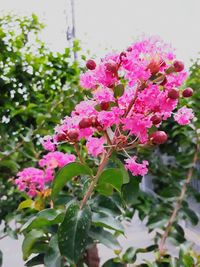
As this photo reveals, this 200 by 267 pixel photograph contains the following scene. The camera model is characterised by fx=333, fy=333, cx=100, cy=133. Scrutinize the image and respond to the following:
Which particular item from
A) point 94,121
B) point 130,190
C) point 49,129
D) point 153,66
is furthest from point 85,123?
point 49,129

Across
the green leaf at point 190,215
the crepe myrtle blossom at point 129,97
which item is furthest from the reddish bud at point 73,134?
the green leaf at point 190,215

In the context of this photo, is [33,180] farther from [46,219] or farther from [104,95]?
[104,95]

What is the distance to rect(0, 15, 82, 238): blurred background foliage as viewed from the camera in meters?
1.42

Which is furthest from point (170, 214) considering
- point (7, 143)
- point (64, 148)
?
point (7, 143)

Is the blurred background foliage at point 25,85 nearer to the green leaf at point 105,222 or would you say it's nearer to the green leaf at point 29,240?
the green leaf at point 29,240

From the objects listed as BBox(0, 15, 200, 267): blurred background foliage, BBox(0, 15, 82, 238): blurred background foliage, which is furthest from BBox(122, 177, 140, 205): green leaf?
BBox(0, 15, 82, 238): blurred background foliage

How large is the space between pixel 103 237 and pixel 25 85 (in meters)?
1.11

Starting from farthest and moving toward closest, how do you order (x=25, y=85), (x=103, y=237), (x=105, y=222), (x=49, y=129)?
(x=25, y=85) < (x=49, y=129) < (x=103, y=237) < (x=105, y=222)

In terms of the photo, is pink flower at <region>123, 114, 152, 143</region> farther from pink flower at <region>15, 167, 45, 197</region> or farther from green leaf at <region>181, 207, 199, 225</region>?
green leaf at <region>181, 207, 199, 225</region>

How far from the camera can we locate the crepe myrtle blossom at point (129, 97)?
472 mm

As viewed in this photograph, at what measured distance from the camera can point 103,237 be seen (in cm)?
68

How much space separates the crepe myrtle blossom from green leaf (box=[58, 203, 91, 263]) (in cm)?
9

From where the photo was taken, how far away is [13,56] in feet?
5.38

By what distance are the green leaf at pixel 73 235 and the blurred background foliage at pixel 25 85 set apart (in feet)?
3.00
